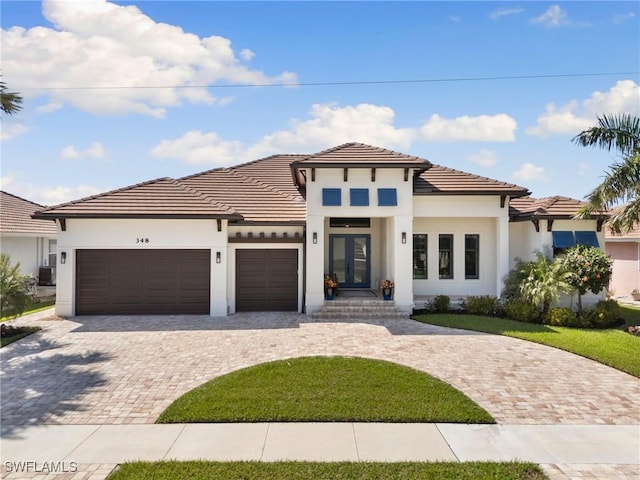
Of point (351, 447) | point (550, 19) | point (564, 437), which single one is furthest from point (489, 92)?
point (351, 447)

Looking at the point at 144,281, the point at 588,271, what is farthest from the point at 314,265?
the point at 588,271

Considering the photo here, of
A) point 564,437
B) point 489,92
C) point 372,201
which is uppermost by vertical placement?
point 489,92

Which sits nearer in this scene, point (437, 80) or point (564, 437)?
point (564, 437)

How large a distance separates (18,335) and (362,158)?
12.7m

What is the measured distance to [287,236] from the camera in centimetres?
1489

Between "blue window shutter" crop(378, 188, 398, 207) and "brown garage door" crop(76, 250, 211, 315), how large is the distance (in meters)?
6.96

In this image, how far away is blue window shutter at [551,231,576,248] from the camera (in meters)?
15.1

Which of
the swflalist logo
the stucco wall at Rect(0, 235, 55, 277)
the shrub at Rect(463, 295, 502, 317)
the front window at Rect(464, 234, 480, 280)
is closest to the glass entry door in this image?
the front window at Rect(464, 234, 480, 280)

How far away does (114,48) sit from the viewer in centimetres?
1262

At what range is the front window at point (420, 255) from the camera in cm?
1638

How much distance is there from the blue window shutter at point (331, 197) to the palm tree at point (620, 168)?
8.59 meters

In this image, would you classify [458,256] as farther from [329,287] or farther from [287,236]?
[287,236]

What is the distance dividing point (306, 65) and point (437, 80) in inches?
238

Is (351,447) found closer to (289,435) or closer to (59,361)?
(289,435)
